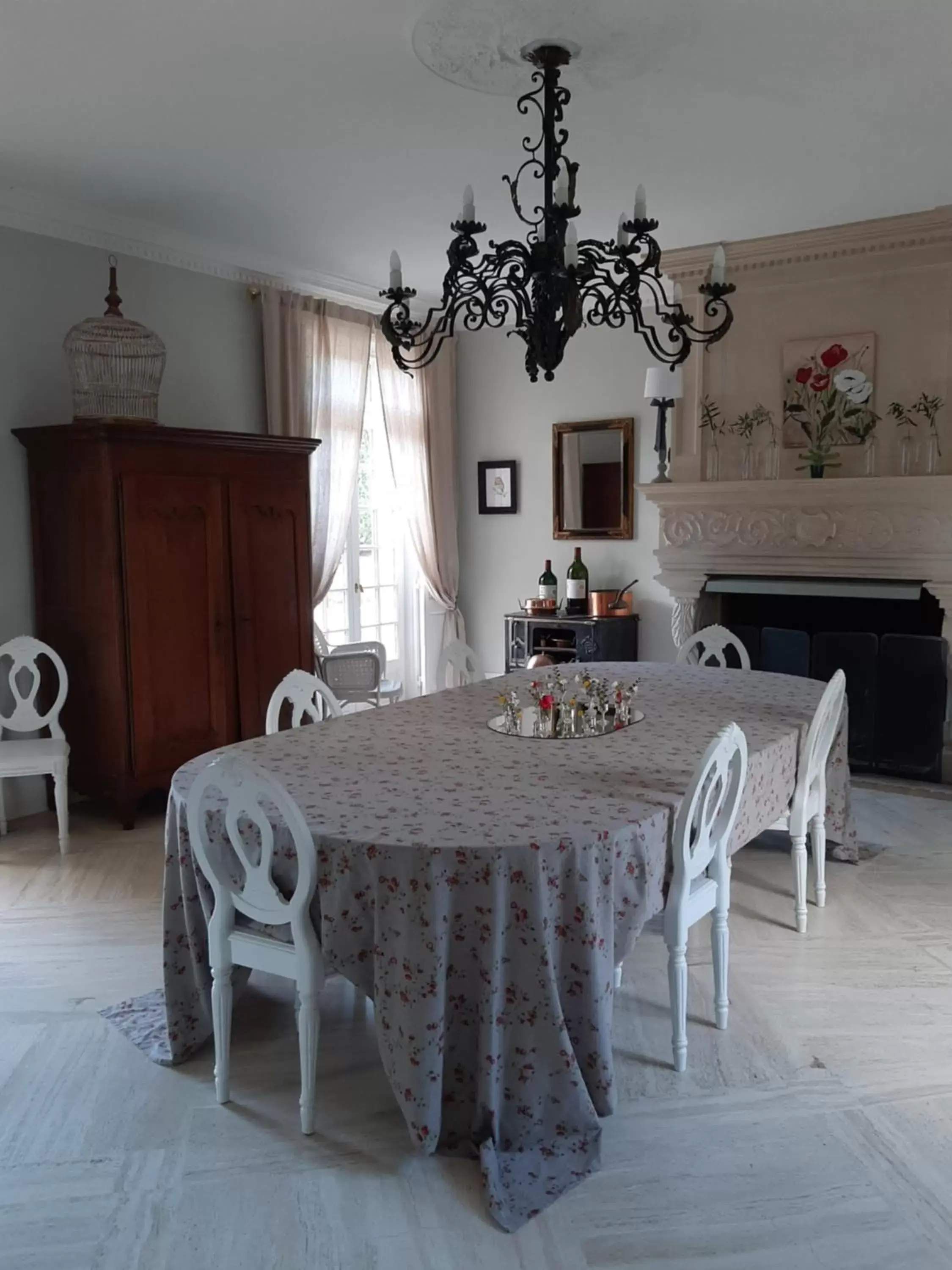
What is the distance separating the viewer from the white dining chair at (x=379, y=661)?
540 cm

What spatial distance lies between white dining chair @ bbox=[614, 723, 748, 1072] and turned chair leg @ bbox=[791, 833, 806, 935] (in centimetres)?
70

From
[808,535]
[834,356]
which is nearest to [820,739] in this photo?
[808,535]

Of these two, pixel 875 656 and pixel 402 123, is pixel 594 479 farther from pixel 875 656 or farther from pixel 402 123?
pixel 402 123

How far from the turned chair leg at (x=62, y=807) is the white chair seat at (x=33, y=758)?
0.14ft

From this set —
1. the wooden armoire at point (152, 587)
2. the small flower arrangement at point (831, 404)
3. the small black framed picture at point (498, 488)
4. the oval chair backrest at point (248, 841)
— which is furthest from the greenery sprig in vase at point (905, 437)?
the oval chair backrest at point (248, 841)

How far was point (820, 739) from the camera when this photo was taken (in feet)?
10.5

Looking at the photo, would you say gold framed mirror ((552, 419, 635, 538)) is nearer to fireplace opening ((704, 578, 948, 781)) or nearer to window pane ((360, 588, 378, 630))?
fireplace opening ((704, 578, 948, 781))

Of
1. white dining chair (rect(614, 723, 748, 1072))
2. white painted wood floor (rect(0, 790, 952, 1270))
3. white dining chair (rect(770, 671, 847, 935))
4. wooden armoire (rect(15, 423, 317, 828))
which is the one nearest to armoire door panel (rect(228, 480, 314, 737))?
wooden armoire (rect(15, 423, 317, 828))

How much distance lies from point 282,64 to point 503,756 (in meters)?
2.15

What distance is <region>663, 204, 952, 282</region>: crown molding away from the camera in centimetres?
467

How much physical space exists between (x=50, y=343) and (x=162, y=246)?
A: 2.53 ft

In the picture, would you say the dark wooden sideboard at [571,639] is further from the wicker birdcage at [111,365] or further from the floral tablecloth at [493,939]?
the floral tablecloth at [493,939]

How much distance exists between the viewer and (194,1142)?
2.22 m

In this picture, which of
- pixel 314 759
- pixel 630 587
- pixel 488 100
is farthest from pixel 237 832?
pixel 630 587
